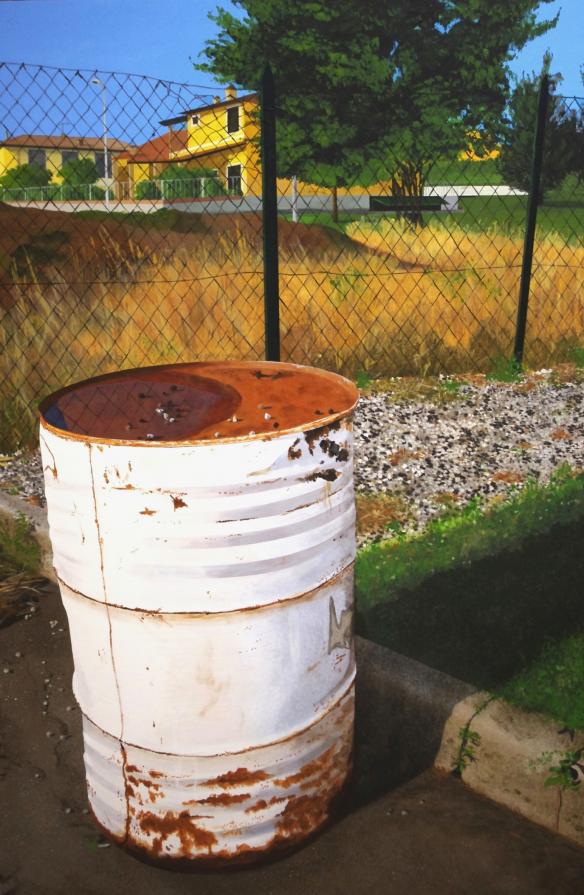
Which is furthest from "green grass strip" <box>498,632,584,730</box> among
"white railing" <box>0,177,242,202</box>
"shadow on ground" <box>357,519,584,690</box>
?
"white railing" <box>0,177,242,202</box>

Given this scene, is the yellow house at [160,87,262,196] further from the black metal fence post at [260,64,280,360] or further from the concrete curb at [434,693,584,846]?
the concrete curb at [434,693,584,846]

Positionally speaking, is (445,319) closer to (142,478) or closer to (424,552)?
(424,552)

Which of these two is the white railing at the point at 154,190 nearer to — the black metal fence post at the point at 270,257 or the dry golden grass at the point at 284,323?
the black metal fence post at the point at 270,257

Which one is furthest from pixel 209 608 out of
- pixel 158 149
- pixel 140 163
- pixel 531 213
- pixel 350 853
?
pixel 158 149

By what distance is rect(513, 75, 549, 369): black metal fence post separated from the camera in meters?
6.31

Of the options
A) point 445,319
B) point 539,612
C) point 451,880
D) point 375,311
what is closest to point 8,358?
point 375,311

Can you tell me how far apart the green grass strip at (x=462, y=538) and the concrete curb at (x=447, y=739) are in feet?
2.01

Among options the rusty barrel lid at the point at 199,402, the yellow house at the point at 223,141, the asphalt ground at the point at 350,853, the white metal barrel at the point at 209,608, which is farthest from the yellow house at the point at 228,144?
the asphalt ground at the point at 350,853

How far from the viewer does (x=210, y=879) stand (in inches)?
85.9

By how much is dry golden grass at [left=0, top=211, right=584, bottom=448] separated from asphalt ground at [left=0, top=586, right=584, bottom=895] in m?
3.23

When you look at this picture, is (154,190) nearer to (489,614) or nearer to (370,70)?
(370,70)

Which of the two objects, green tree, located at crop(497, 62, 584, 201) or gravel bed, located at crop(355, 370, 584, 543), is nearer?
gravel bed, located at crop(355, 370, 584, 543)

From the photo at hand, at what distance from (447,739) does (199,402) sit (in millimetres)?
1297

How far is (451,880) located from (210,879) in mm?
655
